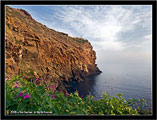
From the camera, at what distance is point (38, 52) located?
18.8 metres

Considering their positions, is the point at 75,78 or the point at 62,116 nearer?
the point at 62,116

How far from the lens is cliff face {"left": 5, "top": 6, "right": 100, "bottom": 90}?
11.0 metres

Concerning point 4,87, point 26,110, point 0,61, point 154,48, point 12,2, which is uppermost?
point 12,2

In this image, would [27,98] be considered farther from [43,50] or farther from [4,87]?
[43,50]

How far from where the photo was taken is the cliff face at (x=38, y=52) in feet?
36.1

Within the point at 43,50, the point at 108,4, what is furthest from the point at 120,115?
the point at 43,50

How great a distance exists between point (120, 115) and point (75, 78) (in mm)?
28447

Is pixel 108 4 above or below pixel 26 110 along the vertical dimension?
above

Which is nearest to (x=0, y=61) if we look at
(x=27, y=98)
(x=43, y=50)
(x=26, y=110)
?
(x=27, y=98)

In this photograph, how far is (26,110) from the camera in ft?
5.16

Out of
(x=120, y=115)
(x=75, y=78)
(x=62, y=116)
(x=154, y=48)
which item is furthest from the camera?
(x=75, y=78)

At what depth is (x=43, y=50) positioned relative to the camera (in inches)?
803

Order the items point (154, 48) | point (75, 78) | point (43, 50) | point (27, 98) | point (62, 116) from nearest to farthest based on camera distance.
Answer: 1. point (27, 98)
2. point (62, 116)
3. point (154, 48)
4. point (43, 50)
5. point (75, 78)

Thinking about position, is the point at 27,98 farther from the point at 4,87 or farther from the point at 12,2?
the point at 12,2
